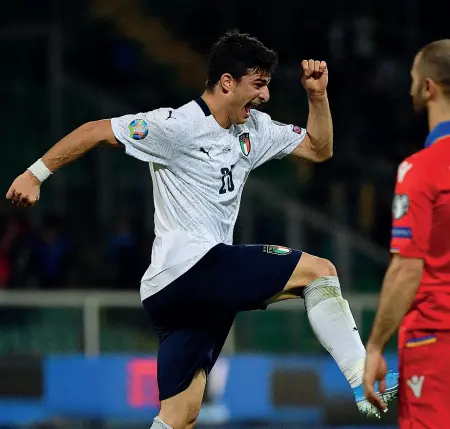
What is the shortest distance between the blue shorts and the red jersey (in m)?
1.22

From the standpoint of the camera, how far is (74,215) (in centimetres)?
1326

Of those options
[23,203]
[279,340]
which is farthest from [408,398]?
[279,340]

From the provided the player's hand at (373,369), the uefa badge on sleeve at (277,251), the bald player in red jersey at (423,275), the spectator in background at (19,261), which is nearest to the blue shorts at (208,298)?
the uefa badge on sleeve at (277,251)

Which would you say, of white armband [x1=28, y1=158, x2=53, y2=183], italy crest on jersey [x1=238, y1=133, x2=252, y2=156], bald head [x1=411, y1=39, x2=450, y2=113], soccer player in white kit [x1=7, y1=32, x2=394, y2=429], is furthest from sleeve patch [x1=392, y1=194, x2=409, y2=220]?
white armband [x1=28, y1=158, x2=53, y2=183]

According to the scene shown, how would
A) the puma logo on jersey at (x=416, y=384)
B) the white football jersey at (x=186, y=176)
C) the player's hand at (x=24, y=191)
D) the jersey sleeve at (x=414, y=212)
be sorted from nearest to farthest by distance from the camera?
1. the jersey sleeve at (x=414, y=212)
2. the puma logo on jersey at (x=416, y=384)
3. the player's hand at (x=24, y=191)
4. the white football jersey at (x=186, y=176)

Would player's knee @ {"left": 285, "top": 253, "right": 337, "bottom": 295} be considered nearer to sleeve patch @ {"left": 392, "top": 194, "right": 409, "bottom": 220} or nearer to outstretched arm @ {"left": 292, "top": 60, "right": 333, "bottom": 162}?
outstretched arm @ {"left": 292, "top": 60, "right": 333, "bottom": 162}

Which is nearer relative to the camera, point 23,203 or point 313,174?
point 23,203

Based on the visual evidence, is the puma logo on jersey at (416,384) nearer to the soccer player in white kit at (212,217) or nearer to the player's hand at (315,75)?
the soccer player in white kit at (212,217)

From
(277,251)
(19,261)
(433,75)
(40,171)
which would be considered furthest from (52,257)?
(433,75)

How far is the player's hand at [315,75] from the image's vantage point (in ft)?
18.0

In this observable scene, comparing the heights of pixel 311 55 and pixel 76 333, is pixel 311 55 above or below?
above

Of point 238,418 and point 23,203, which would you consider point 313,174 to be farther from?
point 23,203

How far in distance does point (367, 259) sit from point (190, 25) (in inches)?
176

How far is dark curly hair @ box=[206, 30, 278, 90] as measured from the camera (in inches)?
209
